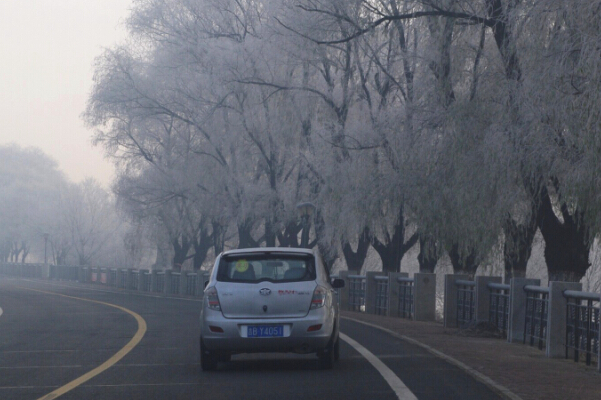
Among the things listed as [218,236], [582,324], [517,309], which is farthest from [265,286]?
[218,236]

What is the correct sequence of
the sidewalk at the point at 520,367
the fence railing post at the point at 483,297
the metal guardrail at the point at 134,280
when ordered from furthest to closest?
the metal guardrail at the point at 134,280
the fence railing post at the point at 483,297
the sidewalk at the point at 520,367

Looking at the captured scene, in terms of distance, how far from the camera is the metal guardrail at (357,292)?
30.9 metres

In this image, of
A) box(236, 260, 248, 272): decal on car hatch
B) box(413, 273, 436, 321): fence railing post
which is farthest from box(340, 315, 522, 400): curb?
box(413, 273, 436, 321): fence railing post

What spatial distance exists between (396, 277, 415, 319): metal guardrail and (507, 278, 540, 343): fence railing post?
8571mm

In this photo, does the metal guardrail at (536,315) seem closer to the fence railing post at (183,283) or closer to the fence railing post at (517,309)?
the fence railing post at (517,309)

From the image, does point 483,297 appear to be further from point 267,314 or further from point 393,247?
point 393,247

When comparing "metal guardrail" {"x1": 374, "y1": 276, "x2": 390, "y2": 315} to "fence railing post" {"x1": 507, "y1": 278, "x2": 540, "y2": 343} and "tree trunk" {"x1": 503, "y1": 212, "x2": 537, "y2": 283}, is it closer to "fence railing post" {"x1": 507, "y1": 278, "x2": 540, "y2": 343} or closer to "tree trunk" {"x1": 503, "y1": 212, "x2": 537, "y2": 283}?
"tree trunk" {"x1": 503, "y1": 212, "x2": 537, "y2": 283}

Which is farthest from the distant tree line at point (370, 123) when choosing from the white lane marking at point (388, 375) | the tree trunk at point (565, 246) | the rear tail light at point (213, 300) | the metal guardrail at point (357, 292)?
the rear tail light at point (213, 300)

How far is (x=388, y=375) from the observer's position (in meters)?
10.9

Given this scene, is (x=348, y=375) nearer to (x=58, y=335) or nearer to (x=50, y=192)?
(x=58, y=335)

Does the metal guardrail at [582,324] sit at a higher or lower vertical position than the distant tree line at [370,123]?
lower

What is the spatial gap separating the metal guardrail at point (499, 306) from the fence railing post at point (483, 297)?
92 millimetres

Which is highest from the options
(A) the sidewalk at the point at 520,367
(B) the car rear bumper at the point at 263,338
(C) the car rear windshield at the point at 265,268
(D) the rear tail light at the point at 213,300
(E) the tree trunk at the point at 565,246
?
(E) the tree trunk at the point at 565,246

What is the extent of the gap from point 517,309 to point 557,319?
2669mm
